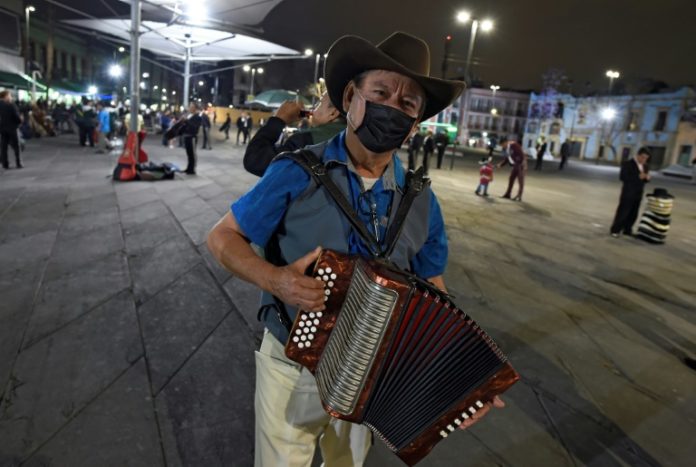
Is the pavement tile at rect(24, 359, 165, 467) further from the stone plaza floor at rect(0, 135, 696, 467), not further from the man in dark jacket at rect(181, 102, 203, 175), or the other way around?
the man in dark jacket at rect(181, 102, 203, 175)

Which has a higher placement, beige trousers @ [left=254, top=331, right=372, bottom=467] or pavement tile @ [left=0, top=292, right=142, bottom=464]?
beige trousers @ [left=254, top=331, right=372, bottom=467]

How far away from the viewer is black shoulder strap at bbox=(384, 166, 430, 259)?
1.59 meters

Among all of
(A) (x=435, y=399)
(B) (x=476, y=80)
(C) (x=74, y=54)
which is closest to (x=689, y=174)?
(A) (x=435, y=399)

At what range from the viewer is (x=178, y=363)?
11.3ft

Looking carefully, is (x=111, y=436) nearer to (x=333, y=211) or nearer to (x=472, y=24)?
(x=333, y=211)

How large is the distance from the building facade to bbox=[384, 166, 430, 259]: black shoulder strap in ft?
186

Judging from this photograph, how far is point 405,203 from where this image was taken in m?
1.71

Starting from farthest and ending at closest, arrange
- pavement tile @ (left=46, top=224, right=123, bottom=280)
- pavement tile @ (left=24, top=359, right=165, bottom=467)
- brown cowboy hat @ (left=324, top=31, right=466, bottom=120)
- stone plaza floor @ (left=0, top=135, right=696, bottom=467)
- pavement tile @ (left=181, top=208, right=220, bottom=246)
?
1. pavement tile @ (left=181, top=208, right=220, bottom=246)
2. pavement tile @ (left=46, top=224, right=123, bottom=280)
3. stone plaza floor @ (left=0, top=135, right=696, bottom=467)
4. pavement tile @ (left=24, top=359, right=165, bottom=467)
5. brown cowboy hat @ (left=324, top=31, right=466, bottom=120)

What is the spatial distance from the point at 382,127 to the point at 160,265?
4.46m

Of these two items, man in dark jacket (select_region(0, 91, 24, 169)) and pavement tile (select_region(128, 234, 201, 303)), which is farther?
man in dark jacket (select_region(0, 91, 24, 169))

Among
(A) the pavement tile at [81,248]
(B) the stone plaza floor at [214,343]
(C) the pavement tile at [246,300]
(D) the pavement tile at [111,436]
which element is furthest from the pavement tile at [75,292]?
(D) the pavement tile at [111,436]

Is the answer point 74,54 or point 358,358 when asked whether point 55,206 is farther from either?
point 74,54

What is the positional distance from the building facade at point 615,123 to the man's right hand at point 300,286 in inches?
2252

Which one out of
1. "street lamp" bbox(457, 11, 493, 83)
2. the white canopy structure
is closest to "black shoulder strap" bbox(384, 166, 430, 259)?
the white canopy structure
